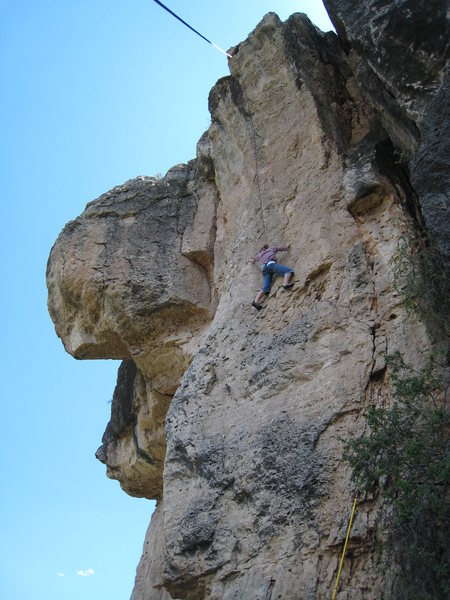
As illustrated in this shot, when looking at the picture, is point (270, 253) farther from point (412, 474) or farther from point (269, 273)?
point (412, 474)

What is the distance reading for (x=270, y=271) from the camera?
313 inches

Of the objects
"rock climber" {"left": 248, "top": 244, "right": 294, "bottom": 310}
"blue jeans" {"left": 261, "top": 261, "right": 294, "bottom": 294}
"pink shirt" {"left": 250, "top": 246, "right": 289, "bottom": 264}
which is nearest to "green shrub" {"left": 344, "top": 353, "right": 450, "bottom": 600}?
"rock climber" {"left": 248, "top": 244, "right": 294, "bottom": 310}

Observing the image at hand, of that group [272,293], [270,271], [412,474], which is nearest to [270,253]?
[270,271]

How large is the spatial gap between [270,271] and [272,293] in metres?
0.25

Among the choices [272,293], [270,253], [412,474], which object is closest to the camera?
[412,474]

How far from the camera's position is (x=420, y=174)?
5.85 meters

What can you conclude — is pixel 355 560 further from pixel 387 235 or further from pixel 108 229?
pixel 108 229

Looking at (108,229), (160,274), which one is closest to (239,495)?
(160,274)

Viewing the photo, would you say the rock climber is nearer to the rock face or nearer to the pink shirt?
the pink shirt

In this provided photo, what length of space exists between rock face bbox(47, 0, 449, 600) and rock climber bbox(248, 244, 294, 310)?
0.46ft

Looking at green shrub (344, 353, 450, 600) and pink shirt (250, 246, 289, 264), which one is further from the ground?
pink shirt (250, 246, 289, 264)

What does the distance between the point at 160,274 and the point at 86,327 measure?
4.77 ft

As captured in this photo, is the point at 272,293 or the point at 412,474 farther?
the point at 272,293

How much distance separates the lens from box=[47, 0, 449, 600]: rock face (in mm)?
6098
